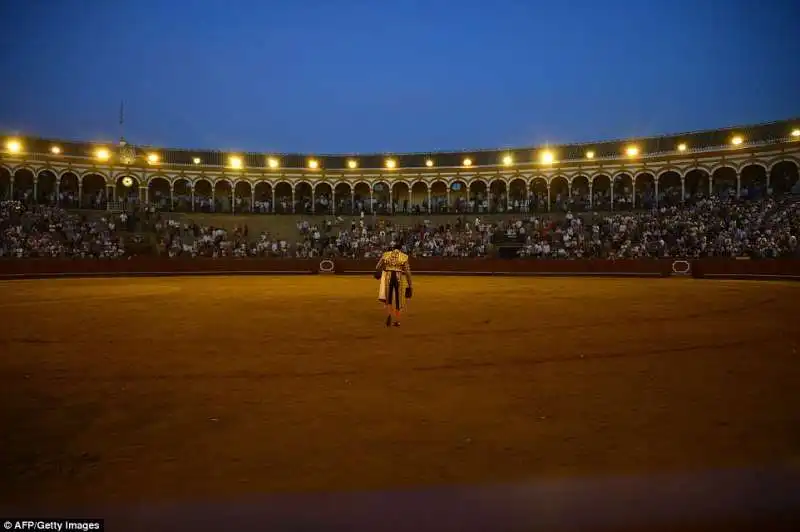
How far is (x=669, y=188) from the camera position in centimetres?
3981

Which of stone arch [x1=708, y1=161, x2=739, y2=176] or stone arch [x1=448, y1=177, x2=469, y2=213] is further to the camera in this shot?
stone arch [x1=448, y1=177, x2=469, y2=213]

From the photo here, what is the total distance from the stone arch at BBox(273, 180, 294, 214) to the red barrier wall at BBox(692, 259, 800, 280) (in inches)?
1269

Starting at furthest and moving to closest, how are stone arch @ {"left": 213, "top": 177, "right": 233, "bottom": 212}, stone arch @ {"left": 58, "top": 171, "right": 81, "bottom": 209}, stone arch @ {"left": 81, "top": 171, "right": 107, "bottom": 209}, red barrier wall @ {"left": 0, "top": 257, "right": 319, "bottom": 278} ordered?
stone arch @ {"left": 213, "top": 177, "right": 233, "bottom": 212}, stone arch @ {"left": 81, "top": 171, "right": 107, "bottom": 209}, stone arch @ {"left": 58, "top": 171, "right": 81, "bottom": 209}, red barrier wall @ {"left": 0, "top": 257, "right": 319, "bottom": 278}

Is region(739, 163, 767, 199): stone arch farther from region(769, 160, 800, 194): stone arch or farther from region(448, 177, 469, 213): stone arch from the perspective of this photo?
region(448, 177, 469, 213): stone arch

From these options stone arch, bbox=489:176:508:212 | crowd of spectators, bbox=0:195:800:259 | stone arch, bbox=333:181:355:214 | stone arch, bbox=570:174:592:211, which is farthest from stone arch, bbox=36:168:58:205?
stone arch, bbox=570:174:592:211

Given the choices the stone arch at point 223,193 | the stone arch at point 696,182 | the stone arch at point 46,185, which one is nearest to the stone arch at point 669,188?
the stone arch at point 696,182

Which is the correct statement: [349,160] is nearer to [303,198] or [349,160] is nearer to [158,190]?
[303,198]

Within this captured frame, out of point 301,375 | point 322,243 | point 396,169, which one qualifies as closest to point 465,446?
point 301,375

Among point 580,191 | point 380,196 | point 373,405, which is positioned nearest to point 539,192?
point 580,191

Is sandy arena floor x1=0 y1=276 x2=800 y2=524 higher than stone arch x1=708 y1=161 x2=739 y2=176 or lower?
lower

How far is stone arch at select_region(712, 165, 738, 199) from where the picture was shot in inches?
1481

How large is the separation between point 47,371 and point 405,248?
31101 mm

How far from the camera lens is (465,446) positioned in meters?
3.43

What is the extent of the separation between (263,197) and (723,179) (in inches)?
1560
